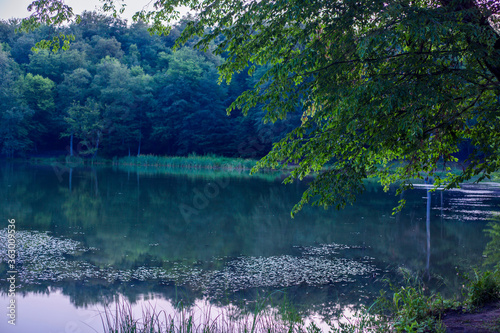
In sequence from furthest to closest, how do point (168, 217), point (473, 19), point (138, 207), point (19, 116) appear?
1. point (19, 116)
2. point (138, 207)
3. point (168, 217)
4. point (473, 19)

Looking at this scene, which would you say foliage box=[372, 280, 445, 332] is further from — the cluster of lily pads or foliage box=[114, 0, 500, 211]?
the cluster of lily pads

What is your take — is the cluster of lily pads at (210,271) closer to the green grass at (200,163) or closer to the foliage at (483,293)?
the foliage at (483,293)

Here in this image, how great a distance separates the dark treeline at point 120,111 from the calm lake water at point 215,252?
112ft

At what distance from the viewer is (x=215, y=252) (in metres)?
10.3

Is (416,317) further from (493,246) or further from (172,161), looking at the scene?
(172,161)

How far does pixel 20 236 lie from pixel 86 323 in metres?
5.80

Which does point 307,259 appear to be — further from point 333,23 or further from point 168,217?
point 168,217

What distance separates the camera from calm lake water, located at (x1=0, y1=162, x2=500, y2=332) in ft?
23.1

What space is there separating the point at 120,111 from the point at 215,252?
47.1 metres

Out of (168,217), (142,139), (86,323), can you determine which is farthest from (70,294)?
(142,139)

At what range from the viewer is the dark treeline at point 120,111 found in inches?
2037

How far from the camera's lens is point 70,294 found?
23.6 ft

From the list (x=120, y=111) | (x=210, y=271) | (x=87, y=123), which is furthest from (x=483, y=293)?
(x=120, y=111)

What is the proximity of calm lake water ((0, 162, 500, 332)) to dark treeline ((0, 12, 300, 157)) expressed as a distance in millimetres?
34242
